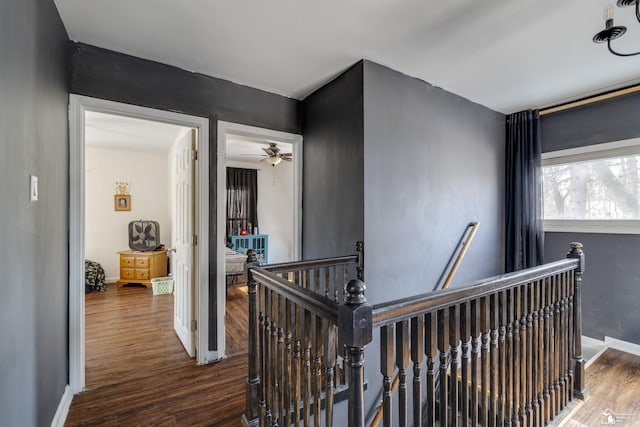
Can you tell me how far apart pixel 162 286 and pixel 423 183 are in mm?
4221

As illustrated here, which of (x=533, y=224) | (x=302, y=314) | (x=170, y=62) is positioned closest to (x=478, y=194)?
(x=533, y=224)

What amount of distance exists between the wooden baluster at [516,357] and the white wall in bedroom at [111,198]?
5.95 meters

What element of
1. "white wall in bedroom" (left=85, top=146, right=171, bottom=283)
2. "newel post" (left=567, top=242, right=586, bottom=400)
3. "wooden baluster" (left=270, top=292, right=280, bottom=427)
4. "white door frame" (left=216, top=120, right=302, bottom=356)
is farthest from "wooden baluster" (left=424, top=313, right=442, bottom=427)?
"white wall in bedroom" (left=85, top=146, right=171, bottom=283)

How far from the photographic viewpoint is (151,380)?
226 centimetres

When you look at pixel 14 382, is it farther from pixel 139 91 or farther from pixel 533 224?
pixel 533 224

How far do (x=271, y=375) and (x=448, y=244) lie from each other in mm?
A: 2133

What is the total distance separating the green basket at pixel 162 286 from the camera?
4664 mm

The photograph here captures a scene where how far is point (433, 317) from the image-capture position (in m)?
1.08

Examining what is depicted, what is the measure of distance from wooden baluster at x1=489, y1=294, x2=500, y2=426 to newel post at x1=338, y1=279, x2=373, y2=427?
0.75m

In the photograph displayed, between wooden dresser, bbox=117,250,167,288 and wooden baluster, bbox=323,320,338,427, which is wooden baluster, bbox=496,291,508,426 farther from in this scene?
wooden dresser, bbox=117,250,167,288

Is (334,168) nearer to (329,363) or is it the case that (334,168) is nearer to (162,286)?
(329,363)

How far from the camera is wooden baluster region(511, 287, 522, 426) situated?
146 cm

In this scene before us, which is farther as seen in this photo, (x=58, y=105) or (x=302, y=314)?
(x=58, y=105)

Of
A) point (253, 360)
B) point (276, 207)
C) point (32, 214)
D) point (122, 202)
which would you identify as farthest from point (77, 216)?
point (276, 207)
